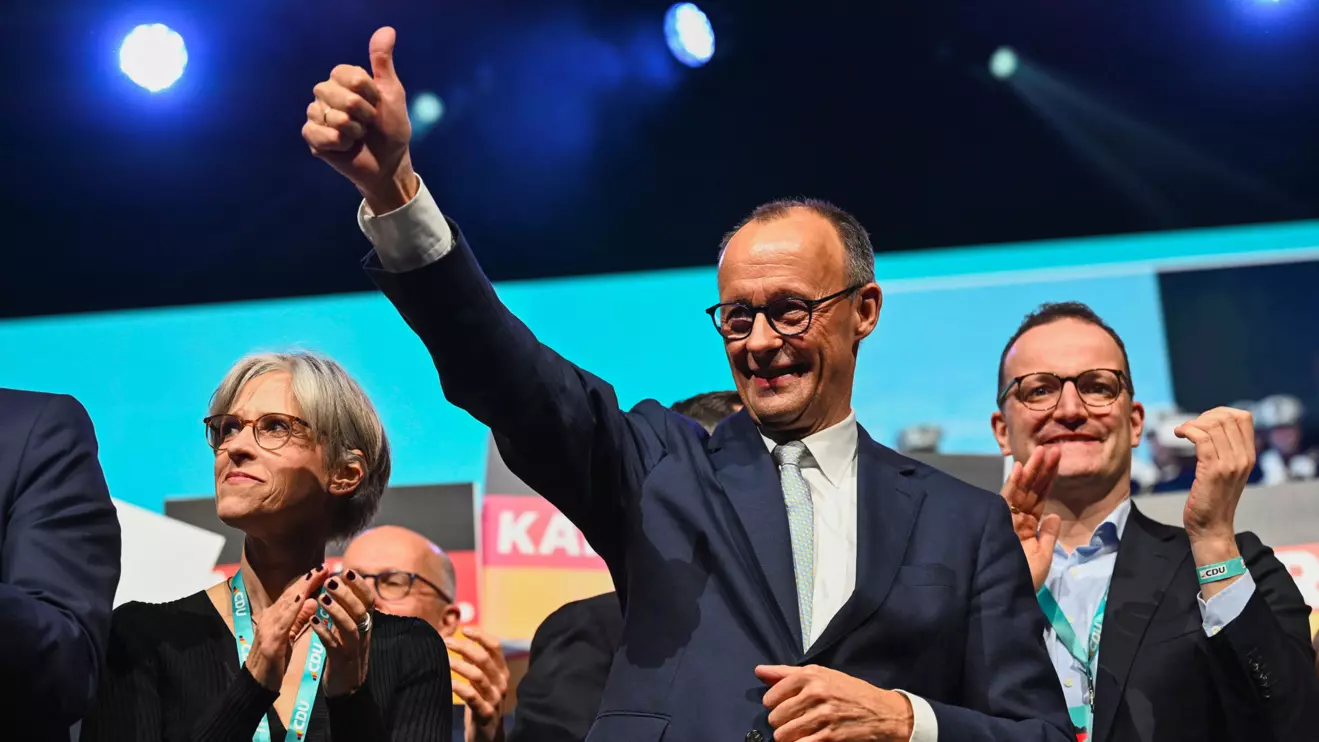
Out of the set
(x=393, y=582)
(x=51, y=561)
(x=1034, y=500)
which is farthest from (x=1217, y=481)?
(x=393, y=582)

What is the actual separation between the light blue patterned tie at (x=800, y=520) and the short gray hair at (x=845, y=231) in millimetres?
293

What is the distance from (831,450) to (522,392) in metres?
0.58

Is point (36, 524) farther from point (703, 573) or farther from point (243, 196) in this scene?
point (243, 196)

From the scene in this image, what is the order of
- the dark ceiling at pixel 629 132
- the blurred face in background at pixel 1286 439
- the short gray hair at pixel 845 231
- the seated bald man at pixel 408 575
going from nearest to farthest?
1. the short gray hair at pixel 845 231
2. the seated bald man at pixel 408 575
3. the blurred face in background at pixel 1286 439
4. the dark ceiling at pixel 629 132

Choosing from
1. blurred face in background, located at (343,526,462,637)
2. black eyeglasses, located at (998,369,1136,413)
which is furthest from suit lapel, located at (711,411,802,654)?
blurred face in background, located at (343,526,462,637)

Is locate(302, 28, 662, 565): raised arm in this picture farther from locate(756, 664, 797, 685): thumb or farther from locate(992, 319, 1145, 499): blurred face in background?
locate(992, 319, 1145, 499): blurred face in background

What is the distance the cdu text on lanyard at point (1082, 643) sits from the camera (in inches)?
98.8

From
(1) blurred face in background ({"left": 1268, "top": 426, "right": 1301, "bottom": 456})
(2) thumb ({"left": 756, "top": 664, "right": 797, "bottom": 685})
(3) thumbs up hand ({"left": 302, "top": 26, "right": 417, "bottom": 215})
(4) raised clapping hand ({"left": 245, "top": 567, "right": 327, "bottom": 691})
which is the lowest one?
(2) thumb ({"left": 756, "top": 664, "right": 797, "bottom": 685})

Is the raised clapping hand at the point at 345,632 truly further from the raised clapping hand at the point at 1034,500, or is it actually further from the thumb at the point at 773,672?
the raised clapping hand at the point at 1034,500

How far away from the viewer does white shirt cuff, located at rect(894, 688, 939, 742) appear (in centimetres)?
174

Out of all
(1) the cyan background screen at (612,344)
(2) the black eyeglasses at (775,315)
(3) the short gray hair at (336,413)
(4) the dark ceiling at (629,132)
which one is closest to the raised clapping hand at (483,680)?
→ (3) the short gray hair at (336,413)

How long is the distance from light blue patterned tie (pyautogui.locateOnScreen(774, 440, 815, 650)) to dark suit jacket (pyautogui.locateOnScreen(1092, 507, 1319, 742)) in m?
0.90

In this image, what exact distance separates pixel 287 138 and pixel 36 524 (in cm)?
367

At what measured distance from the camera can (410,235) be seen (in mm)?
1609
